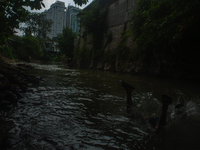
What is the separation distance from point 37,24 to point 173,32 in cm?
4973

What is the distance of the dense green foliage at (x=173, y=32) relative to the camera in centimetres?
612

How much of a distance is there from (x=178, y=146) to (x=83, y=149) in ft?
4.07

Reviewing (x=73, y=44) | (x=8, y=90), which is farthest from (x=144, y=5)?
(x=73, y=44)

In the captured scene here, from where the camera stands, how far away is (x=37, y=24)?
46.5 m

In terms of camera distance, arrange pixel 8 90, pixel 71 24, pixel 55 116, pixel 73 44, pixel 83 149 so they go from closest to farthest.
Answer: pixel 83 149 → pixel 55 116 → pixel 8 90 → pixel 73 44 → pixel 71 24

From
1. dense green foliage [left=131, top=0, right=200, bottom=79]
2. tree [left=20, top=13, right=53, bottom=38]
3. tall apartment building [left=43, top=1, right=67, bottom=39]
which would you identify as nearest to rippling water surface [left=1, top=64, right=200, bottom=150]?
dense green foliage [left=131, top=0, right=200, bottom=79]

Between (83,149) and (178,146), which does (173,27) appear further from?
(83,149)

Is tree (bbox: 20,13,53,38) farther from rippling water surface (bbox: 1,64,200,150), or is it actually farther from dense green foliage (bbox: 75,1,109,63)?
rippling water surface (bbox: 1,64,200,150)

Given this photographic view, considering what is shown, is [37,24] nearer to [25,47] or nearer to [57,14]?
[25,47]

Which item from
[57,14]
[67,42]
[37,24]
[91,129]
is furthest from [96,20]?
[57,14]

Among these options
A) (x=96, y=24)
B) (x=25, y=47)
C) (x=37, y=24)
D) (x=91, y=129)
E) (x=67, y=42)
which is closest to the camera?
(x=91, y=129)

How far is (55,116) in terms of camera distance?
8.45ft

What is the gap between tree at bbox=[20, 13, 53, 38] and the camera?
1764 inches

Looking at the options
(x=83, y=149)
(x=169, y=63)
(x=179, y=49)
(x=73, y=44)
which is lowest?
(x=83, y=149)
